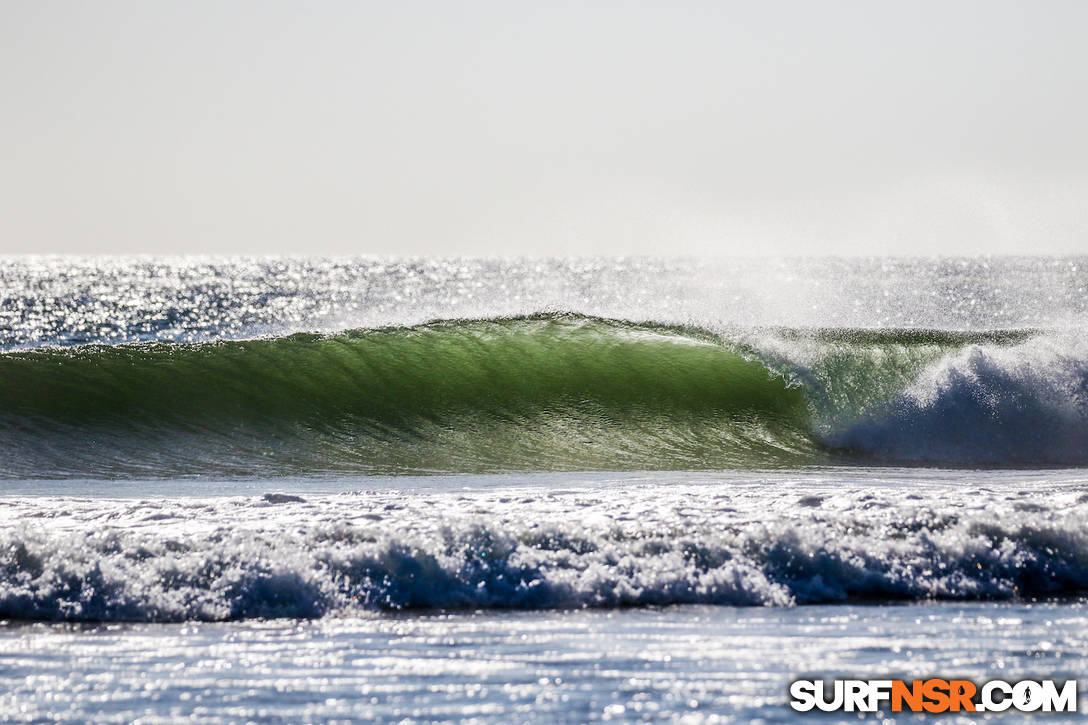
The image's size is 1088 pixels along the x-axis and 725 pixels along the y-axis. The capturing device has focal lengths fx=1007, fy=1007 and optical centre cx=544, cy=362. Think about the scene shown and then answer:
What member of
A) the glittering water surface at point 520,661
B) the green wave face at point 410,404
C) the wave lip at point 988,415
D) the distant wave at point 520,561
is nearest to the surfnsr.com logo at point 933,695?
the glittering water surface at point 520,661

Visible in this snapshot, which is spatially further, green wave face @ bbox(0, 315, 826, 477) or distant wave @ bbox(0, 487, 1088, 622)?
green wave face @ bbox(0, 315, 826, 477)

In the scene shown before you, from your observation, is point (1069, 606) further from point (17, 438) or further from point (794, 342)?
point (17, 438)

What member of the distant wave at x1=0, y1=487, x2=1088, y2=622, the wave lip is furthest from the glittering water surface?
the wave lip

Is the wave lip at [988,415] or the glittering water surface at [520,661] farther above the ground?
the wave lip at [988,415]

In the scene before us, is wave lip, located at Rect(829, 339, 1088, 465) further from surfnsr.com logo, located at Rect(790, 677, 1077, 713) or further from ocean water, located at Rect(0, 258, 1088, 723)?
surfnsr.com logo, located at Rect(790, 677, 1077, 713)

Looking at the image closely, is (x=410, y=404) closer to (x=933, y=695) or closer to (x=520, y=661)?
(x=520, y=661)

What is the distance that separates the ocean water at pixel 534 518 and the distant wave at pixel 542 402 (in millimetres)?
42

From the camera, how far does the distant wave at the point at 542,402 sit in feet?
29.2

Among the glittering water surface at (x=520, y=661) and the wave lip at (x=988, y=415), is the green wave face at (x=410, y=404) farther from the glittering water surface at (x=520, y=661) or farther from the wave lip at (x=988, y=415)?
the glittering water surface at (x=520, y=661)

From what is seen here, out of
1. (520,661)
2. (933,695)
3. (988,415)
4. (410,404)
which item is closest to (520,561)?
(520,661)

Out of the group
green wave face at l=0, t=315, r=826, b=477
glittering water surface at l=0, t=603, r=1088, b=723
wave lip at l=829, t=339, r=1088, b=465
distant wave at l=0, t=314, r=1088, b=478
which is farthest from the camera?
wave lip at l=829, t=339, r=1088, b=465

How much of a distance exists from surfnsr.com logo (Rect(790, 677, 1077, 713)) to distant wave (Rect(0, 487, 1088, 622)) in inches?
43.3

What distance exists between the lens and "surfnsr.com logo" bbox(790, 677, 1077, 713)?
3.12 meters

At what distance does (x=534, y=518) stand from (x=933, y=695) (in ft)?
7.97
